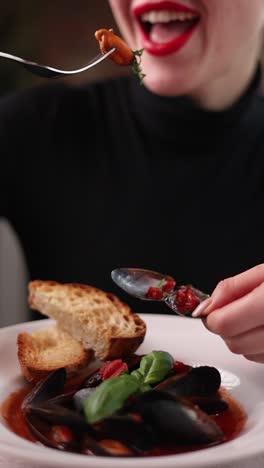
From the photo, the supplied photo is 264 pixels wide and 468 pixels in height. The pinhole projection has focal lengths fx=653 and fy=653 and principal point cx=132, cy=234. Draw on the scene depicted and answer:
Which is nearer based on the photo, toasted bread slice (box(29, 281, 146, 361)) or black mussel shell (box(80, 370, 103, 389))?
black mussel shell (box(80, 370, 103, 389))

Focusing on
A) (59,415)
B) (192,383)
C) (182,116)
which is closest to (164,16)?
(182,116)

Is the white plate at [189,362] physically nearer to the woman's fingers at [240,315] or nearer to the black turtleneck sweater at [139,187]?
the woman's fingers at [240,315]

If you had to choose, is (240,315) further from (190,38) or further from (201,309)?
(190,38)

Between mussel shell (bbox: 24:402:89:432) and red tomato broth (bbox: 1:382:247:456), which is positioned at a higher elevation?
mussel shell (bbox: 24:402:89:432)

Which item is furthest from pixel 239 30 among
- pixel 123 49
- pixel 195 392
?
pixel 195 392

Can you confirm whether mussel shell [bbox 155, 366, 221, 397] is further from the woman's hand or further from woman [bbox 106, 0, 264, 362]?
woman [bbox 106, 0, 264, 362]

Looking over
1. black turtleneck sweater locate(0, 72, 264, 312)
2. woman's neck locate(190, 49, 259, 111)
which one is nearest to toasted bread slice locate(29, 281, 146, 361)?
black turtleneck sweater locate(0, 72, 264, 312)

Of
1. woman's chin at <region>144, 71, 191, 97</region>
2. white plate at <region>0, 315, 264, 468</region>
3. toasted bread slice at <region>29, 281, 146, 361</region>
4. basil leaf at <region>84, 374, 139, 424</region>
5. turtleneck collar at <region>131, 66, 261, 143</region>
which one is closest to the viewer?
white plate at <region>0, 315, 264, 468</region>

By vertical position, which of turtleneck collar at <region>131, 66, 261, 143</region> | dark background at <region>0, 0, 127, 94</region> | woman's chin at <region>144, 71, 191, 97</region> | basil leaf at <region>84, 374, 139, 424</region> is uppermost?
dark background at <region>0, 0, 127, 94</region>
